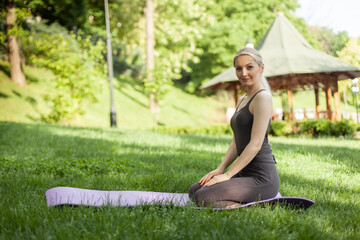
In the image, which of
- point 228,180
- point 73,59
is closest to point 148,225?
point 228,180

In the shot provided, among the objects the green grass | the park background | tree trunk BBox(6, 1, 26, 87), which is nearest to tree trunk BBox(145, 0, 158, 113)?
the park background

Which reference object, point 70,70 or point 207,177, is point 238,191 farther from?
point 70,70

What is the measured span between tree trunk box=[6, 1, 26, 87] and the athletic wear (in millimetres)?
19050

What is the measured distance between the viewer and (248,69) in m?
3.39

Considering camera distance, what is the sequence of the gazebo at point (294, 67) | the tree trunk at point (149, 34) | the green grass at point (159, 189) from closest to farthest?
the green grass at point (159, 189) → the gazebo at point (294, 67) → the tree trunk at point (149, 34)

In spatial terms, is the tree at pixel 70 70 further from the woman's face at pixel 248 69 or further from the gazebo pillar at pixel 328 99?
the woman's face at pixel 248 69

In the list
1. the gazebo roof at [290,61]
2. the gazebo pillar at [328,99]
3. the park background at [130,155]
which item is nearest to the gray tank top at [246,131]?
the park background at [130,155]

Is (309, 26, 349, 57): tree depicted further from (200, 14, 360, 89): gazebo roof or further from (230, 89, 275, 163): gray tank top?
(230, 89, 275, 163): gray tank top

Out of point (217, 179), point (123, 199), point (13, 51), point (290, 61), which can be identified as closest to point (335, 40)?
point (290, 61)

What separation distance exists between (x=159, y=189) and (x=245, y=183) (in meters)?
1.30

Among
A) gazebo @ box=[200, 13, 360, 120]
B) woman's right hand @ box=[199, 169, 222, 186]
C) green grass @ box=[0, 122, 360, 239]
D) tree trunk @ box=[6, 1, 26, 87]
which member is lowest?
green grass @ box=[0, 122, 360, 239]

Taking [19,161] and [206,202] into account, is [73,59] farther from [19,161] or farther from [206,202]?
[206,202]

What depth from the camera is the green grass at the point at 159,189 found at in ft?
8.18

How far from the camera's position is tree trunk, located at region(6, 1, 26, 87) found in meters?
18.8
